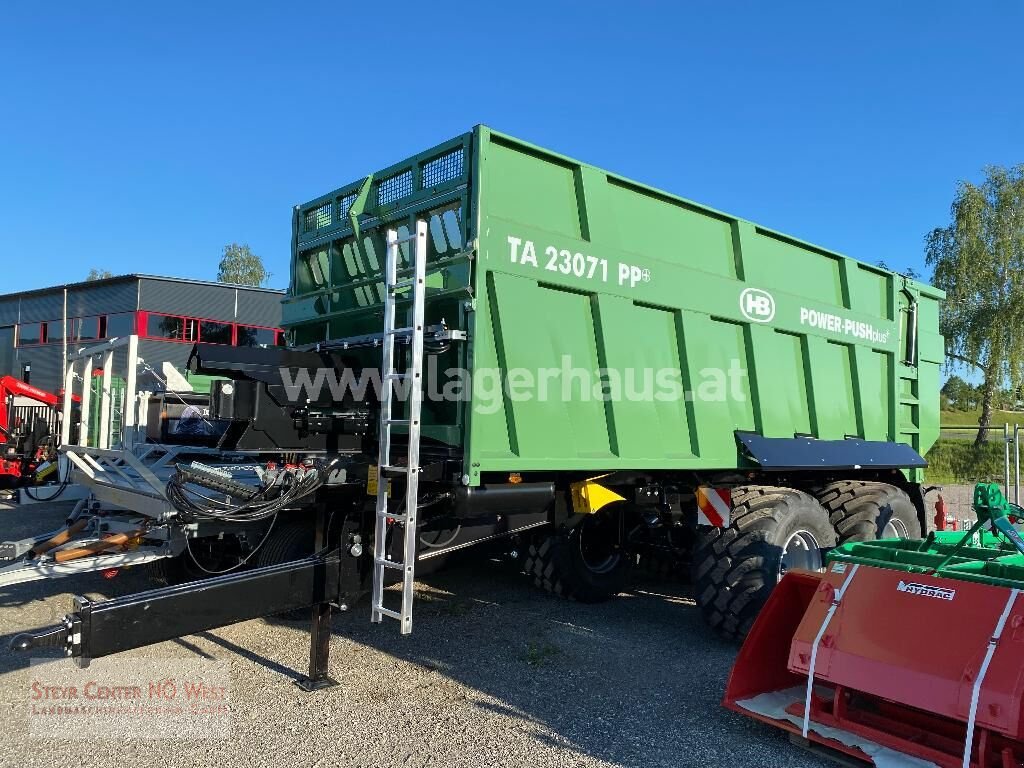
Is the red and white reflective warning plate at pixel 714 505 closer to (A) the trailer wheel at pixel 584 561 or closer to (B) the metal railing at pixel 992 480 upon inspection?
(A) the trailer wheel at pixel 584 561

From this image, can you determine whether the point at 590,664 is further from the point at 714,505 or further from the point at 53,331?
the point at 53,331

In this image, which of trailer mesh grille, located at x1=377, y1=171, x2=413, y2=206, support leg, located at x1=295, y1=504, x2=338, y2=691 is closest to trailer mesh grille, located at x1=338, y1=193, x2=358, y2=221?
trailer mesh grille, located at x1=377, y1=171, x2=413, y2=206

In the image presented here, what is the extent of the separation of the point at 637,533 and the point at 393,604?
2156mm

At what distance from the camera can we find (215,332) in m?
23.9

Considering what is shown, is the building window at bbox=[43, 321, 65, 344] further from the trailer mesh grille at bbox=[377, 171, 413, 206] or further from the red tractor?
the trailer mesh grille at bbox=[377, 171, 413, 206]

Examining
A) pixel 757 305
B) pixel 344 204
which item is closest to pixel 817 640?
pixel 757 305

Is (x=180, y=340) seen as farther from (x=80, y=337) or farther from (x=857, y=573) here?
(x=857, y=573)

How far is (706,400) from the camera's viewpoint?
5.49 metres

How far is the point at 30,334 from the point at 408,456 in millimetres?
29967

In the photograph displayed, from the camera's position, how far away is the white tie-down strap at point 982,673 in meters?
3.13

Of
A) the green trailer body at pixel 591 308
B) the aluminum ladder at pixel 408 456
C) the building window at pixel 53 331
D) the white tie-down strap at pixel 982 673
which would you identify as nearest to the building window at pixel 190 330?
the building window at pixel 53 331

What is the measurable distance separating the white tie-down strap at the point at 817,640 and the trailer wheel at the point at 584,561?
241cm

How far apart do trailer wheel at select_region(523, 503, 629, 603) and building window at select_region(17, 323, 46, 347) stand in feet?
90.0

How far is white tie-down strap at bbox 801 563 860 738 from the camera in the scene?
3664 mm
